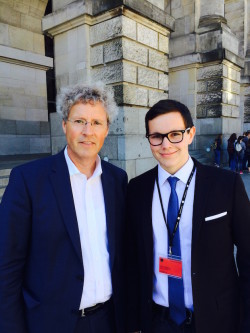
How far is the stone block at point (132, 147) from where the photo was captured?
605 cm

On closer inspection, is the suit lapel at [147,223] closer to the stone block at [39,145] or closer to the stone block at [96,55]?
the stone block at [96,55]

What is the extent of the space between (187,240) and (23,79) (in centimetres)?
916

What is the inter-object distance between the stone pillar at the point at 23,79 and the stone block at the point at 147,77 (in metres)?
4.70

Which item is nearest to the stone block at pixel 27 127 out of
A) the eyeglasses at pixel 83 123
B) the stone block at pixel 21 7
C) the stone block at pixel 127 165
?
the stone block at pixel 21 7

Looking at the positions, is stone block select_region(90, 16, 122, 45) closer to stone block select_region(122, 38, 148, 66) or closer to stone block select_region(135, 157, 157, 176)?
stone block select_region(122, 38, 148, 66)

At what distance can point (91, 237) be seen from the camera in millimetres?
1606

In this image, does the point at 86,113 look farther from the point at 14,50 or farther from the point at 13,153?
the point at 14,50

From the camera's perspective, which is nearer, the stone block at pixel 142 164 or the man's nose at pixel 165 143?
the man's nose at pixel 165 143

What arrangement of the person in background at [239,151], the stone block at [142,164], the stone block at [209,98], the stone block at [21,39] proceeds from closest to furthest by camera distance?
the stone block at [142,164]
the stone block at [21,39]
the person in background at [239,151]
the stone block at [209,98]

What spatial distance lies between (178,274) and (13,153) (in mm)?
8346

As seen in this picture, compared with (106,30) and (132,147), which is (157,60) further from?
(132,147)

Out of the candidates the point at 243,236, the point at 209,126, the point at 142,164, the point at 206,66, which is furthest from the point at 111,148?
the point at 206,66

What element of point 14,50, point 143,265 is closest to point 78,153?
point 143,265

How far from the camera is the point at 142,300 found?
5.44 ft
